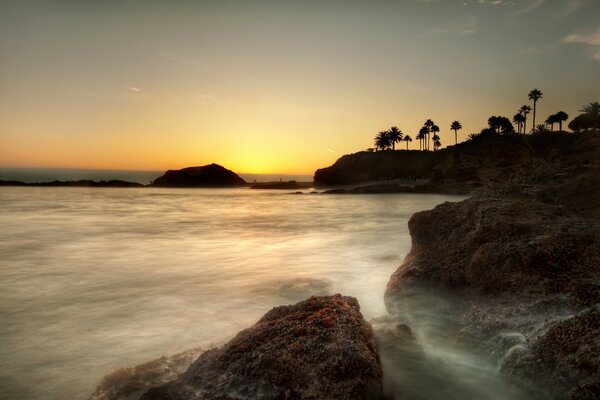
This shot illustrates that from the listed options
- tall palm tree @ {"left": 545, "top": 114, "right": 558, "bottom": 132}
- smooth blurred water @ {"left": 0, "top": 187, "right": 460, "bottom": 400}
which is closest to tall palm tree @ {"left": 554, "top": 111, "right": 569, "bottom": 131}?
tall palm tree @ {"left": 545, "top": 114, "right": 558, "bottom": 132}

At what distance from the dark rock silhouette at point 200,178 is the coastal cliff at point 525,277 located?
473 ft

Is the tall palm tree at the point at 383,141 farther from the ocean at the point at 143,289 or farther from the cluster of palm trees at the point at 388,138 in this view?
the ocean at the point at 143,289

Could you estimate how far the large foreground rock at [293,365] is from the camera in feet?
10.1

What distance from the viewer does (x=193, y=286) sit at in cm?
1057

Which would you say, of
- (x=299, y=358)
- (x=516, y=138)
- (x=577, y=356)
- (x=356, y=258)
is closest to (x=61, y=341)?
(x=299, y=358)

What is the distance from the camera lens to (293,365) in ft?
10.5

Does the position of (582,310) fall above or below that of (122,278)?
above

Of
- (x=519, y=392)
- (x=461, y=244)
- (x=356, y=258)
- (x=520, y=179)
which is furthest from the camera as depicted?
(x=356, y=258)

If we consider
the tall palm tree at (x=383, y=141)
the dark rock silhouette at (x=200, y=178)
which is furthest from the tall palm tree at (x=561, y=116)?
the dark rock silhouette at (x=200, y=178)

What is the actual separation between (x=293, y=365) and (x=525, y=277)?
3.14 meters

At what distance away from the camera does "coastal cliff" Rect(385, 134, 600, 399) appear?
336 centimetres

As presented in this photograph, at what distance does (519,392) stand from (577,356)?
741 mm

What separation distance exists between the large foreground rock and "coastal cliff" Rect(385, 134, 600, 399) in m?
1.55

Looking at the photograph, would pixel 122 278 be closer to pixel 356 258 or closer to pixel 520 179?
pixel 356 258
